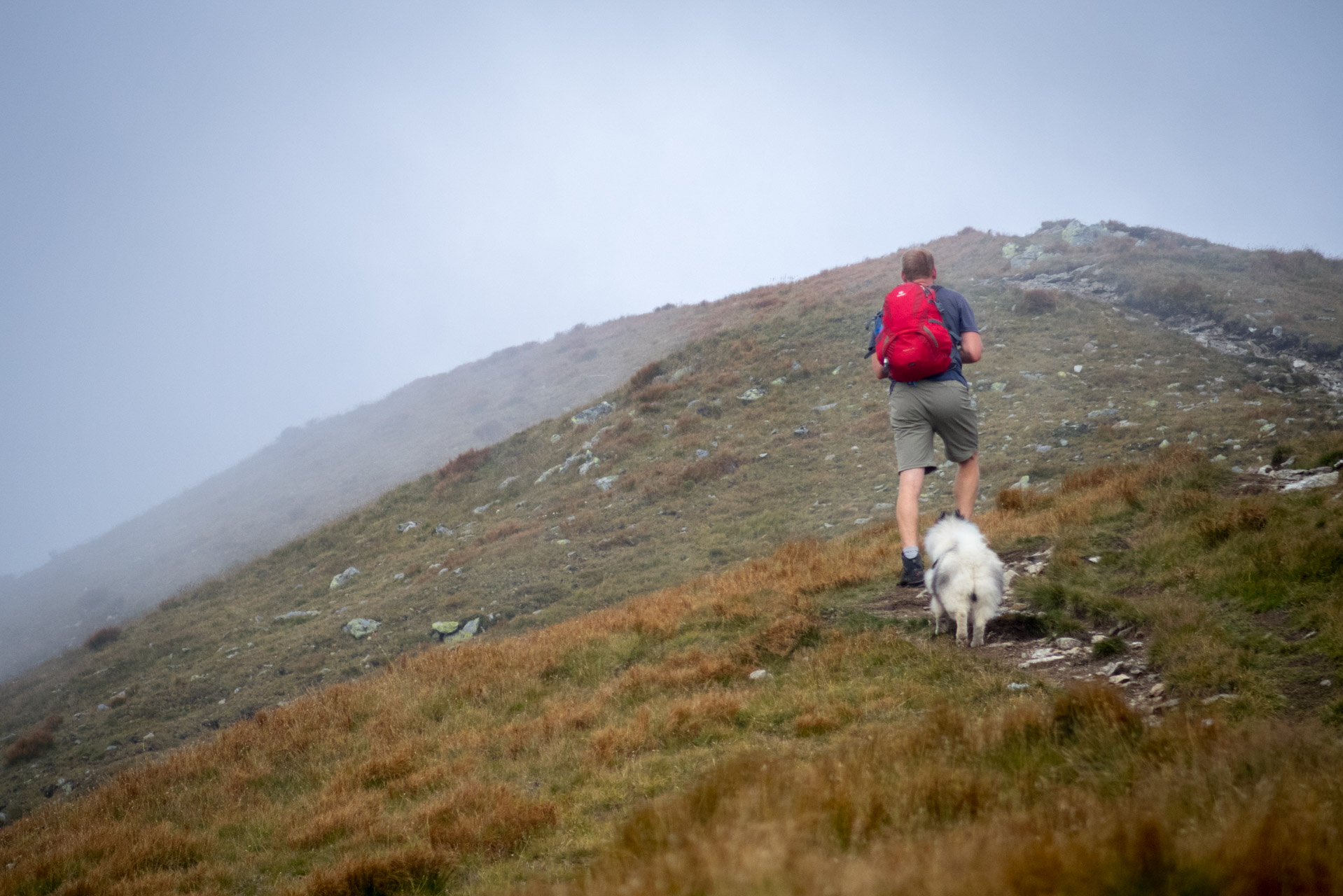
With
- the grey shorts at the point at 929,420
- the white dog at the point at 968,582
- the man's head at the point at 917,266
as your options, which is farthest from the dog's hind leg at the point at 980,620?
the man's head at the point at 917,266

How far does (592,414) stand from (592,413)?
3 centimetres

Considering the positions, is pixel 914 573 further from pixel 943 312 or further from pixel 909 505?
pixel 943 312

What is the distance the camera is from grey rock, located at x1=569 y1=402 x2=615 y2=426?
22067 mm

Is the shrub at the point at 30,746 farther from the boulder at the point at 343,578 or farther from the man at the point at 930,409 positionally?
the man at the point at 930,409

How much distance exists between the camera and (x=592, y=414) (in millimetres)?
22266

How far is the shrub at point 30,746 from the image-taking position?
1092 centimetres

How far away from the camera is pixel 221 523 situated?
38594 millimetres

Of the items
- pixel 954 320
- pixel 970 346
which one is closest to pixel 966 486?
pixel 970 346

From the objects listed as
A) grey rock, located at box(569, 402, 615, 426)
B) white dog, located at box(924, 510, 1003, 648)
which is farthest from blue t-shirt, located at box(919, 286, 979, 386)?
grey rock, located at box(569, 402, 615, 426)

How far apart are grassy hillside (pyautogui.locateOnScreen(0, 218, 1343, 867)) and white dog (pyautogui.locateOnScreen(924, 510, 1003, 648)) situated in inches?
23.1

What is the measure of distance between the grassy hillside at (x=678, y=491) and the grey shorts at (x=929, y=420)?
1.49 meters

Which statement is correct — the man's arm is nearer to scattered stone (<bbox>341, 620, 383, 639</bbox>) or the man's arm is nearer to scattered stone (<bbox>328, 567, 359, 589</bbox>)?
scattered stone (<bbox>341, 620, 383, 639</bbox>)

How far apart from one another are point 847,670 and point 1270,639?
8.17 ft

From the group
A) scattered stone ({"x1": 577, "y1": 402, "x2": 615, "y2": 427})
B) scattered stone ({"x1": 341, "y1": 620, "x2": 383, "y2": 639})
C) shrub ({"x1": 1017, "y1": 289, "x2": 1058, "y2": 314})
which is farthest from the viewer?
scattered stone ({"x1": 577, "y1": 402, "x2": 615, "y2": 427})
